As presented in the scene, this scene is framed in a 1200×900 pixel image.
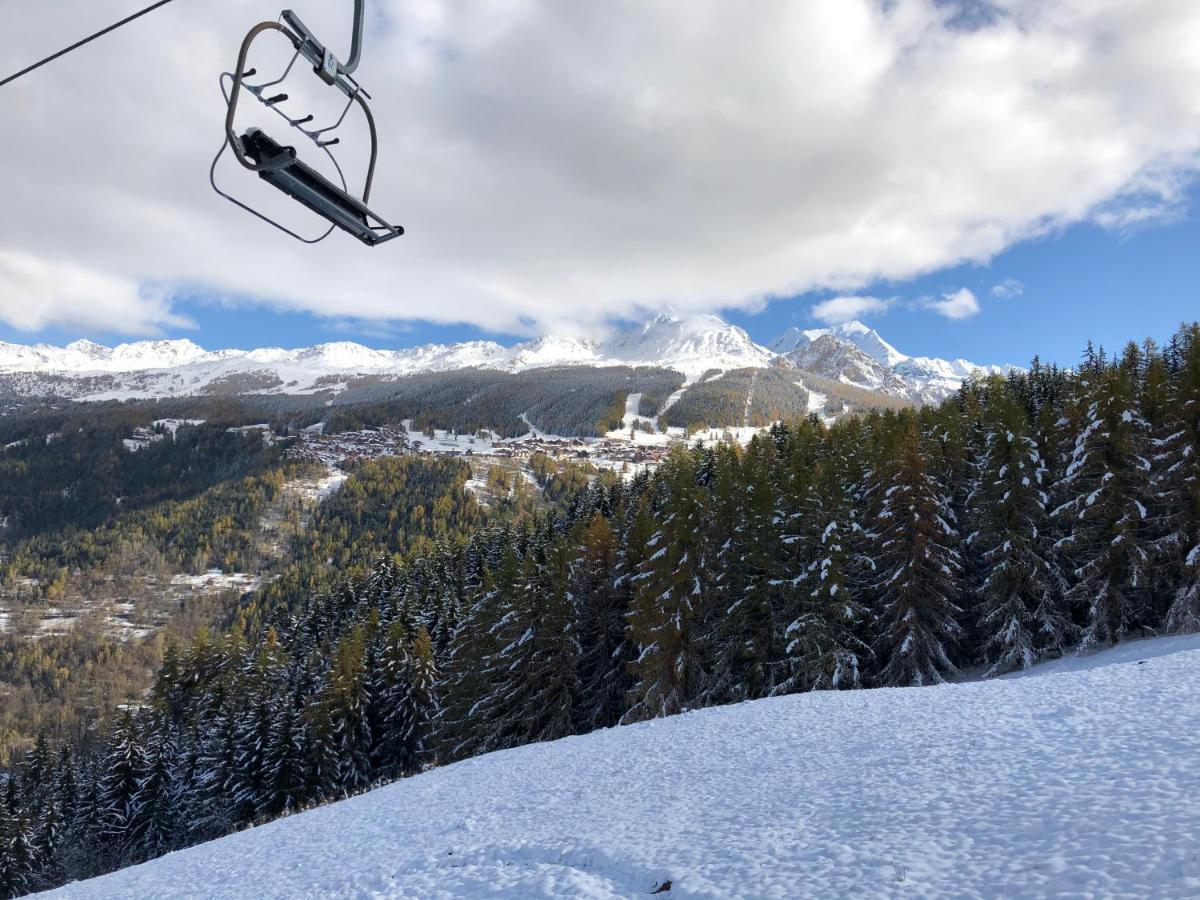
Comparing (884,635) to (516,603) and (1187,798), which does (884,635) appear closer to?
(516,603)

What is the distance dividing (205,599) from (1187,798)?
209m

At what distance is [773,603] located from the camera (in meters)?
29.8

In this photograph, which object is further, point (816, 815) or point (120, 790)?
point (120, 790)

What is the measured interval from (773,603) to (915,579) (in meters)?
6.43

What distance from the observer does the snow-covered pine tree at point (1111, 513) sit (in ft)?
85.3

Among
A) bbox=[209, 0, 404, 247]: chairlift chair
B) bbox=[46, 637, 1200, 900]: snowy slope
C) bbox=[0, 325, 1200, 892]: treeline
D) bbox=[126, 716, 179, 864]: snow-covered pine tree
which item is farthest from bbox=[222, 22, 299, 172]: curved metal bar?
bbox=[126, 716, 179, 864]: snow-covered pine tree

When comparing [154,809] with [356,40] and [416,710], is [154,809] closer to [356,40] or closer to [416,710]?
[416,710]

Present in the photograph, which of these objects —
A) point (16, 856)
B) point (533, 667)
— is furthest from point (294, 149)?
point (16, 856)

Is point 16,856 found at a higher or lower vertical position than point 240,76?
lower

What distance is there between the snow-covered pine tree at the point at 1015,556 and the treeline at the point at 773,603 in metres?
0.11

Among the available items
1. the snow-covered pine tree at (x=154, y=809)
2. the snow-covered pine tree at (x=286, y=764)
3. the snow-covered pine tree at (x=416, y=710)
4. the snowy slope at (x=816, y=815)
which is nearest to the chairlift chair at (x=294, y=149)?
the snowy slope at (x=816, y=815)

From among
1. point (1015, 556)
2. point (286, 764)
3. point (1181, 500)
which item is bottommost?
point (286, 764)

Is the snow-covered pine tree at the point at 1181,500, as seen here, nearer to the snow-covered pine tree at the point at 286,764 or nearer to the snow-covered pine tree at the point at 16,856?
the snow-covered pine tree at the point at 286,764

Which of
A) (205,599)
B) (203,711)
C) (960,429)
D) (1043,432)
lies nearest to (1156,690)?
(1043,432)
